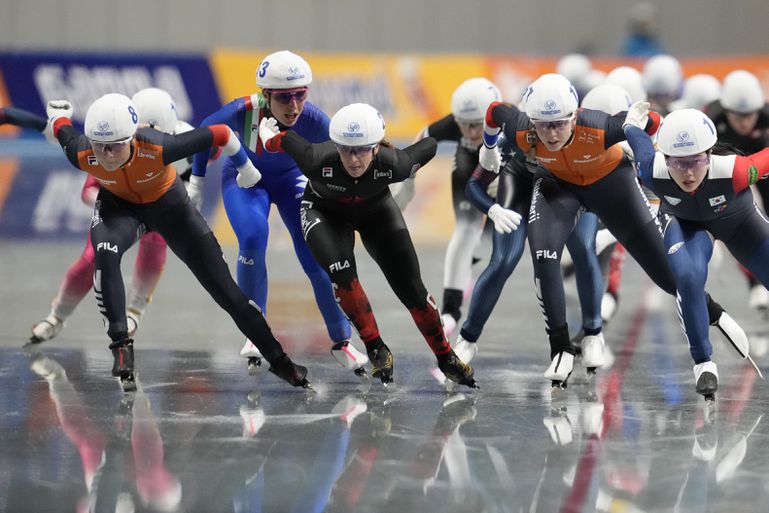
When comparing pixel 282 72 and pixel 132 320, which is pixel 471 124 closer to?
pixel 282 72

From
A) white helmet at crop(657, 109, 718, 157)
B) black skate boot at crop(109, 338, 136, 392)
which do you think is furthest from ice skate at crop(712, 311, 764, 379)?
black skate boot at crop(109, 338, 136, 392)

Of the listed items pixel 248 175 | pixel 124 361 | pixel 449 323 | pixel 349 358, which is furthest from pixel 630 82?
pixel 124 361

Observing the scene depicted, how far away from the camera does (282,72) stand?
7.11 meters

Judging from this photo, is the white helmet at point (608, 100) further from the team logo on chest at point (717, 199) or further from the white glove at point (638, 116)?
the team logo on chest at point (717, 199)

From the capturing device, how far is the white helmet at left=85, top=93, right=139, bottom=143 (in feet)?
20.6

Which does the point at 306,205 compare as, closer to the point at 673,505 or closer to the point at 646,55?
the point at 673,505

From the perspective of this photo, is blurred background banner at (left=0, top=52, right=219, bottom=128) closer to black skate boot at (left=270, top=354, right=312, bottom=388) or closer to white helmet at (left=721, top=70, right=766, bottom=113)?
white helmet at (left=721, top=70, right=766, bottom=113)

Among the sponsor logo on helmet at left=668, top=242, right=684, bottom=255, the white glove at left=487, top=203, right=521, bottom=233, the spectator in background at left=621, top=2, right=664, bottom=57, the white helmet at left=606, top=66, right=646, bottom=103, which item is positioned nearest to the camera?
the sponsor logo on helmet at left=668, top=242, right=684, bottom=255

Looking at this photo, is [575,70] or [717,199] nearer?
[717,199]

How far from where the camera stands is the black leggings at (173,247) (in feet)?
21.6

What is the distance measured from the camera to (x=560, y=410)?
6281mm

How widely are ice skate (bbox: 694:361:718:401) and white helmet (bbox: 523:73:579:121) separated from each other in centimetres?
159

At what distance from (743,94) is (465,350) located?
3.60 m

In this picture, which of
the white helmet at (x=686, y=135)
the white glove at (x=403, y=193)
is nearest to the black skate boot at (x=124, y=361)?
the white glove at (x=403, y=193)
